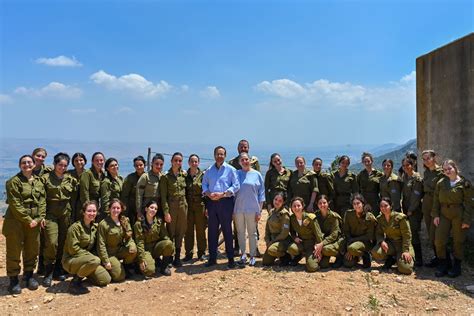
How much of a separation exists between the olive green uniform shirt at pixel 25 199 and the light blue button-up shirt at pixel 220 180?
7.89 feet

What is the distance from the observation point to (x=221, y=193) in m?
6.35

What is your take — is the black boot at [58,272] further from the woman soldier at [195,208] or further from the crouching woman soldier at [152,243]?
the woman soldier at [195,208]

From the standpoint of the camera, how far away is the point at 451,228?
20.1ft

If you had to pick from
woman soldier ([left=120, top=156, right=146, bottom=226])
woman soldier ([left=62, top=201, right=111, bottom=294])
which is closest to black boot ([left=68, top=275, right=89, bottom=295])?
woman soldier ([left=62, top=201, right=111, bottom=294])

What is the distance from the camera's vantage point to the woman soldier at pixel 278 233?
6.53 meters

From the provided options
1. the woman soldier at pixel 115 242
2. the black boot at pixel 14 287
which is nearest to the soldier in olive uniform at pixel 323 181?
the woman soldier at pixel 115 242

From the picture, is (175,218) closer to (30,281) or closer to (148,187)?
(148,187)

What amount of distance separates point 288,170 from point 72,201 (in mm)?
3777

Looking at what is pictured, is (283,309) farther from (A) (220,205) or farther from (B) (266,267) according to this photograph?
(A) (220,205)

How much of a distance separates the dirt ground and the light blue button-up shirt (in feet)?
4.27

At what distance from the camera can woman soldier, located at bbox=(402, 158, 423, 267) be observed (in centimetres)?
659

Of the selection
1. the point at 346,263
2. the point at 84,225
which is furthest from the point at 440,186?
the point at 84,225

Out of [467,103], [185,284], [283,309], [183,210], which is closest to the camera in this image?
[283,309]

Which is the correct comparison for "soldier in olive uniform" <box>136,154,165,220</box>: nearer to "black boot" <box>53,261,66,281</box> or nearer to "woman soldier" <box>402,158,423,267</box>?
"black boot" <box>53,261,66,281</box>
